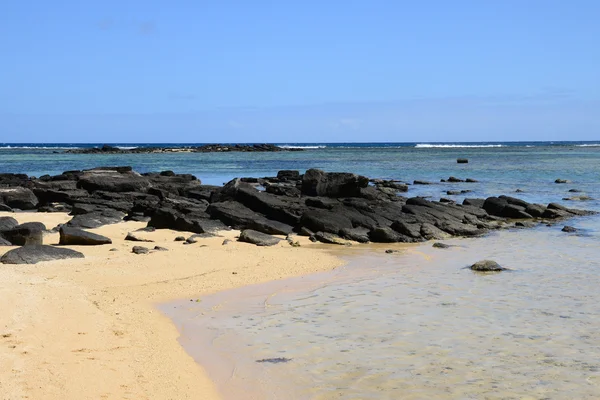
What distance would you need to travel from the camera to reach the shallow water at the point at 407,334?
6988mm

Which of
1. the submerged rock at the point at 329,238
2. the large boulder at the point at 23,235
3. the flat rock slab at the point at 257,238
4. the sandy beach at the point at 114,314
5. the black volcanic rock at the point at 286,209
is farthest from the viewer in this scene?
the black volcanic rock at the point at 286,209

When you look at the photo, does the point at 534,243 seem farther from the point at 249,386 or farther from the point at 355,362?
the point at 249,386

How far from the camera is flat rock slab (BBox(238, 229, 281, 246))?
16.9 meters

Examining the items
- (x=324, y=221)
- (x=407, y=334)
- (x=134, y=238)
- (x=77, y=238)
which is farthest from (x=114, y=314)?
(x=324, y=221)

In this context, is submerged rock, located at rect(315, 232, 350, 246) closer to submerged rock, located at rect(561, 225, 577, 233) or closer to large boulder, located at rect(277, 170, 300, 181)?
submerged rock, located at rect(561, 225, 577, 233)

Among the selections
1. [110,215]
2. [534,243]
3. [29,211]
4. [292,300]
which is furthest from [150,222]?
[534,243]

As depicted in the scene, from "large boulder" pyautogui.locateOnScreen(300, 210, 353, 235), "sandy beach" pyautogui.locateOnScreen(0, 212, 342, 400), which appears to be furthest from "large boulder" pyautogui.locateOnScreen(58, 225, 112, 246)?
"large boulder" pyautogui.locateOnScreen(300, 210, 353, 235)

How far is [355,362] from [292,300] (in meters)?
3.26

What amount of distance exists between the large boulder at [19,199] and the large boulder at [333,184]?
10.1 meters

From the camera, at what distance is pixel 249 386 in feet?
22.8

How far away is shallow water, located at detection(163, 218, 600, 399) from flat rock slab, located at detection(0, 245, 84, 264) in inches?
155

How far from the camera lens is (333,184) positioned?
25469mm

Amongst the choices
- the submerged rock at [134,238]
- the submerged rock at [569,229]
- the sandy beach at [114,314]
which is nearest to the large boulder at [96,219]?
the sandy beach at [114,314]

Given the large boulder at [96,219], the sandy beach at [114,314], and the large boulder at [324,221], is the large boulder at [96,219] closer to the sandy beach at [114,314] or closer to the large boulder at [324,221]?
the sandy beach at [114,314]
